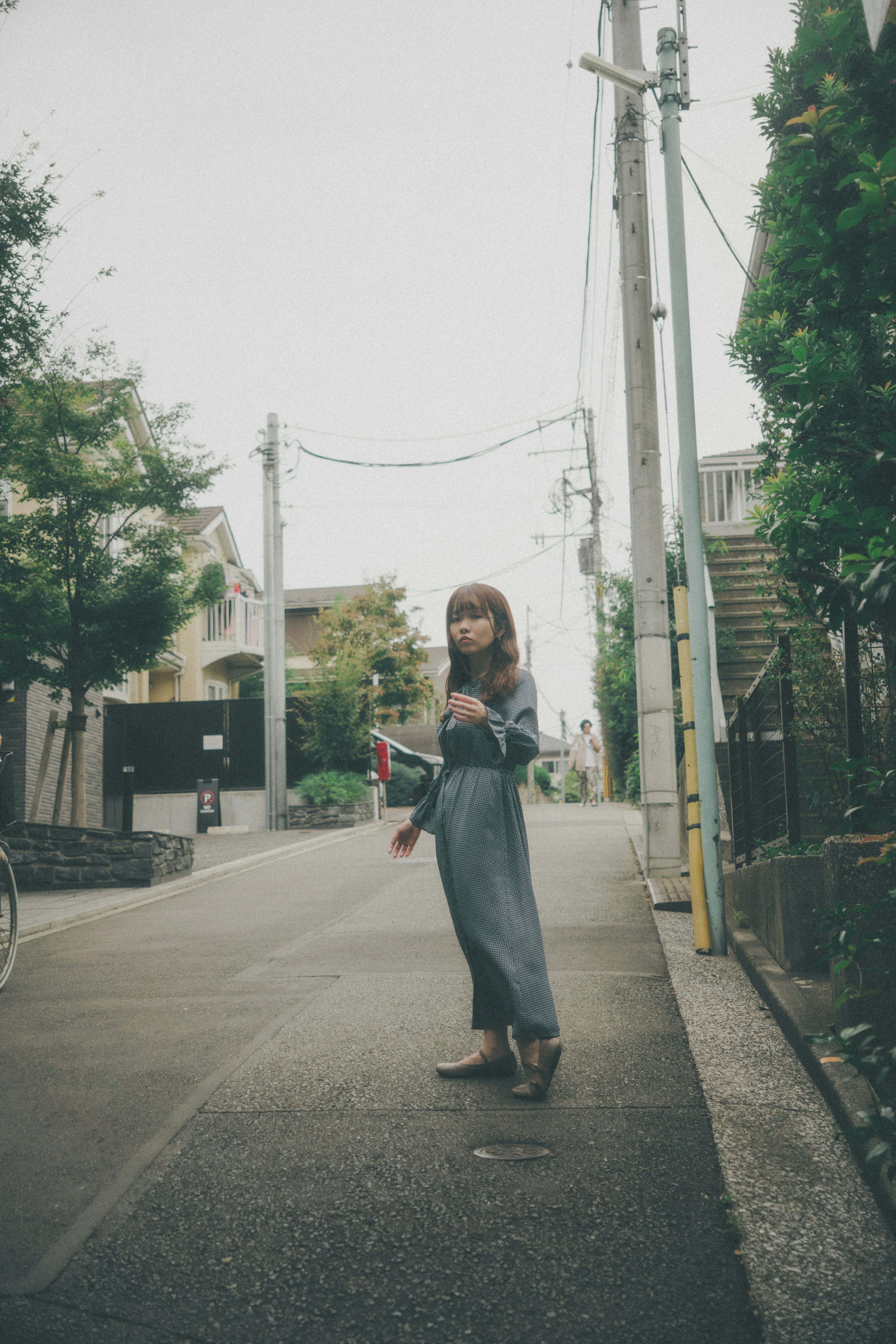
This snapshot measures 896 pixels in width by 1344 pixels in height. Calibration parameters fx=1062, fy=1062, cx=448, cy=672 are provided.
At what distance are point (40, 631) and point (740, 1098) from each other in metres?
10.3

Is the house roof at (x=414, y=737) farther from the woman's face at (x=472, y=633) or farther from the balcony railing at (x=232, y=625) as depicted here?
the woman's face at (x=472, y=633)

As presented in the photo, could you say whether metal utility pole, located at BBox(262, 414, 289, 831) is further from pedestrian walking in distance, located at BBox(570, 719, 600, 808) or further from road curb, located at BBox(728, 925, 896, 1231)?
road curb, located at BBox(728, 925, 896, 1231)

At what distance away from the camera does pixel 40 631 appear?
11906 mm

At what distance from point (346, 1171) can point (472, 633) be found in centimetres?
172

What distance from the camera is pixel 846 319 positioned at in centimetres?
258

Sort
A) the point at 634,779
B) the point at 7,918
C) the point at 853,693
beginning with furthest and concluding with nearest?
the point at 634,779 < the point at 7,918 < the point at 853,693

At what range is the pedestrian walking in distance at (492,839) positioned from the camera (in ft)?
11.2

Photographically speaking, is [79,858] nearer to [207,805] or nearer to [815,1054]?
[815,1054]

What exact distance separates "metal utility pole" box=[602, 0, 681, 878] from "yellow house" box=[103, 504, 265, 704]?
62.1ft

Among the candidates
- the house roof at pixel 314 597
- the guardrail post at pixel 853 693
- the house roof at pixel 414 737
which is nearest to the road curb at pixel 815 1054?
the guardrail post at pixel 853 693

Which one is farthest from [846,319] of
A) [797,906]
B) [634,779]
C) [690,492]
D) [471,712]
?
A: [634,779]

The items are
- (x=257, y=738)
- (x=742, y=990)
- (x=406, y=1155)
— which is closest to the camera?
(x=406, y=1155)

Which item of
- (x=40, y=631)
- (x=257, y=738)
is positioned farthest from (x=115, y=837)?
(x=257, y=738)

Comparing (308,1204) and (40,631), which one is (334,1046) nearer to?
(308,1204)
